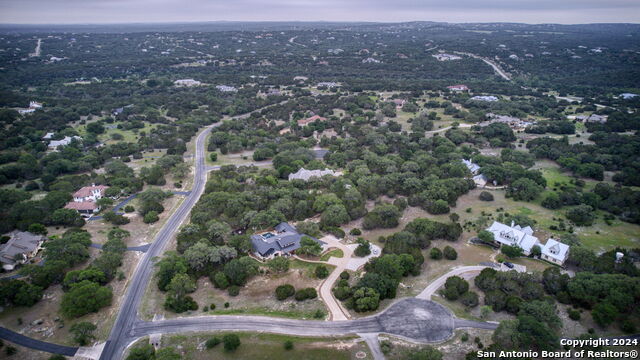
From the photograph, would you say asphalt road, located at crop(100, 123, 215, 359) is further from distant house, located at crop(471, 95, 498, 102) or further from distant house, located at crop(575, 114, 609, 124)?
distant house, located at crop(575, 114, 609, 124)

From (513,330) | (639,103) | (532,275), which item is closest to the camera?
(513,330)

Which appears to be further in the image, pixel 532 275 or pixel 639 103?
pixel 639 103

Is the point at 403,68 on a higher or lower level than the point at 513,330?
higher

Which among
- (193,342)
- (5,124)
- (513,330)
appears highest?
(5,124)

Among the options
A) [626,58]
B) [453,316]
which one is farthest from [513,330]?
[626,58]

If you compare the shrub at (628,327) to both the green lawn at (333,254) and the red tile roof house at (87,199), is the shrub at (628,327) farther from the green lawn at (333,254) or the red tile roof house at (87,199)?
the red tile roof house at (87,199)

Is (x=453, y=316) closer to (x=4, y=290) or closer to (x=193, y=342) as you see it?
(x=193, y=342)

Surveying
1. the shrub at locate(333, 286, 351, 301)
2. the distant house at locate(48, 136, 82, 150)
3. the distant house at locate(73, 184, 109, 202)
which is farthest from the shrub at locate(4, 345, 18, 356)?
the distant house at locate(48, 136, 82, 150)
